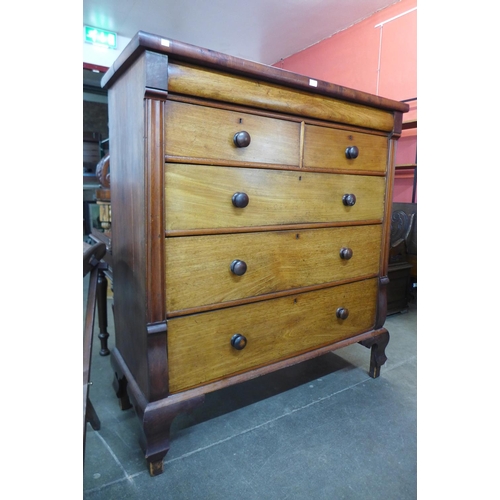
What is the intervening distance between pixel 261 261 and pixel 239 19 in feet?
10.8

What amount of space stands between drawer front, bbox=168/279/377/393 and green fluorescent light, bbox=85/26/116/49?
4189 mm

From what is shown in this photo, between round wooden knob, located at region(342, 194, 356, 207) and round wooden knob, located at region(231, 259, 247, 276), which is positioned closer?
round wooden knob, located at region(231, 259, 247, 276)

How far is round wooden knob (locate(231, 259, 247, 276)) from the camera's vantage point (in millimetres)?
1098

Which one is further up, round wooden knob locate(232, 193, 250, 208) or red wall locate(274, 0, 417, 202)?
red wall locate(274, 0, 417, 202)

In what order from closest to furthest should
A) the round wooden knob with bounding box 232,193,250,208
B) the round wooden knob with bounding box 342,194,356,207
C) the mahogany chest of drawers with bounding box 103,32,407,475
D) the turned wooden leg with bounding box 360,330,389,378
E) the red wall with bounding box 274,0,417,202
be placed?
the mahogany chest of drawers with bounding box 103,32,407,475, the round wooden knob with bounding box 232,193,250,208, the round wooden knob with bounding box 342,194,356,207, the turned wooden leg with bounding box 360,330,389,378, the red wall with bounding box 274,0,417,202

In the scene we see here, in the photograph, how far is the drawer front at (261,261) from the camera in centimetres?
103

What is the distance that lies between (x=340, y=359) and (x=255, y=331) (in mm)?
842

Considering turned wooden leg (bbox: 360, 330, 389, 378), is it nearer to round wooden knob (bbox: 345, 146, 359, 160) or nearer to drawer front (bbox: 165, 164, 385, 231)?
drawer front (bbox: 165, 164, 385, 231)

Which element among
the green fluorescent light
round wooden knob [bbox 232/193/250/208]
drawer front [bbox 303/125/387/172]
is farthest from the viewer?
the green fluorescent light

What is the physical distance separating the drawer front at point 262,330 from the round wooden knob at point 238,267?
13 cm

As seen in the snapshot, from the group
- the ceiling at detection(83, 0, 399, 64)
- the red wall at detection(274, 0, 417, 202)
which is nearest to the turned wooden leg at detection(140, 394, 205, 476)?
the red wall at detection(274, 0, 417, 202)
